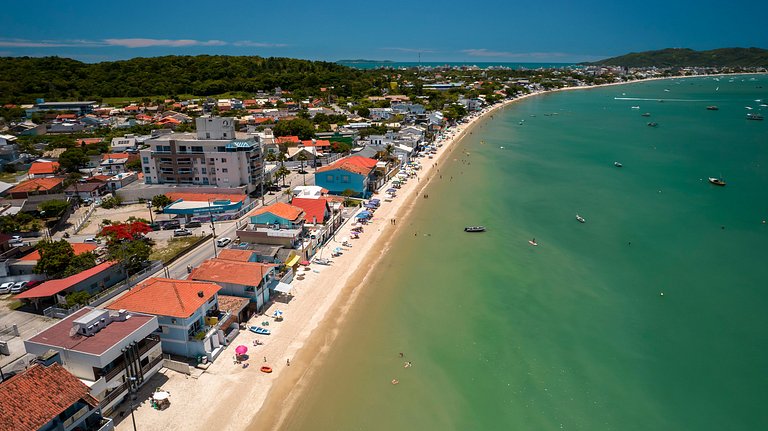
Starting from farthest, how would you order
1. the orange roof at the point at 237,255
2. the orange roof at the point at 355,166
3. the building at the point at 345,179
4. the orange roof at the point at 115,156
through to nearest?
the orange roof at the point at 115,156 < the orange roof at the point at 355,166 < the building at the point at 345,179 < the orange roof at the point at 237,255

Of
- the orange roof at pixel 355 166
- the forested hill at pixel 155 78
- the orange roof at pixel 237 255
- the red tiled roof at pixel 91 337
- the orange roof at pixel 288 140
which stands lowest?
the orange roof at pixel 237 255

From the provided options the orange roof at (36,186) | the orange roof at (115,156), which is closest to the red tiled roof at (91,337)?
the orange roof at (36,186)

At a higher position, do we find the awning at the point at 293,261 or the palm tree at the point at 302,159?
the palm tree at the point at 302,159

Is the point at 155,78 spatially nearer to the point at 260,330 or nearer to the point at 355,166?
the point at 355,166

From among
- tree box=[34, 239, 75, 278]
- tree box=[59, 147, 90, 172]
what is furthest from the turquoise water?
tree box=[59, 147, 90, 172]

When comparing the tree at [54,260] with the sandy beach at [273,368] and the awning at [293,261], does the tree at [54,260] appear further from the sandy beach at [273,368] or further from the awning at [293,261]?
the awning at [293,261]

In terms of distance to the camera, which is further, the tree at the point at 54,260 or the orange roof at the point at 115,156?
the orange roof at the point at 115,156

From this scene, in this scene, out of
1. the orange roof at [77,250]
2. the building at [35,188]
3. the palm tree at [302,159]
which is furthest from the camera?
the palm tree at [302,159]
